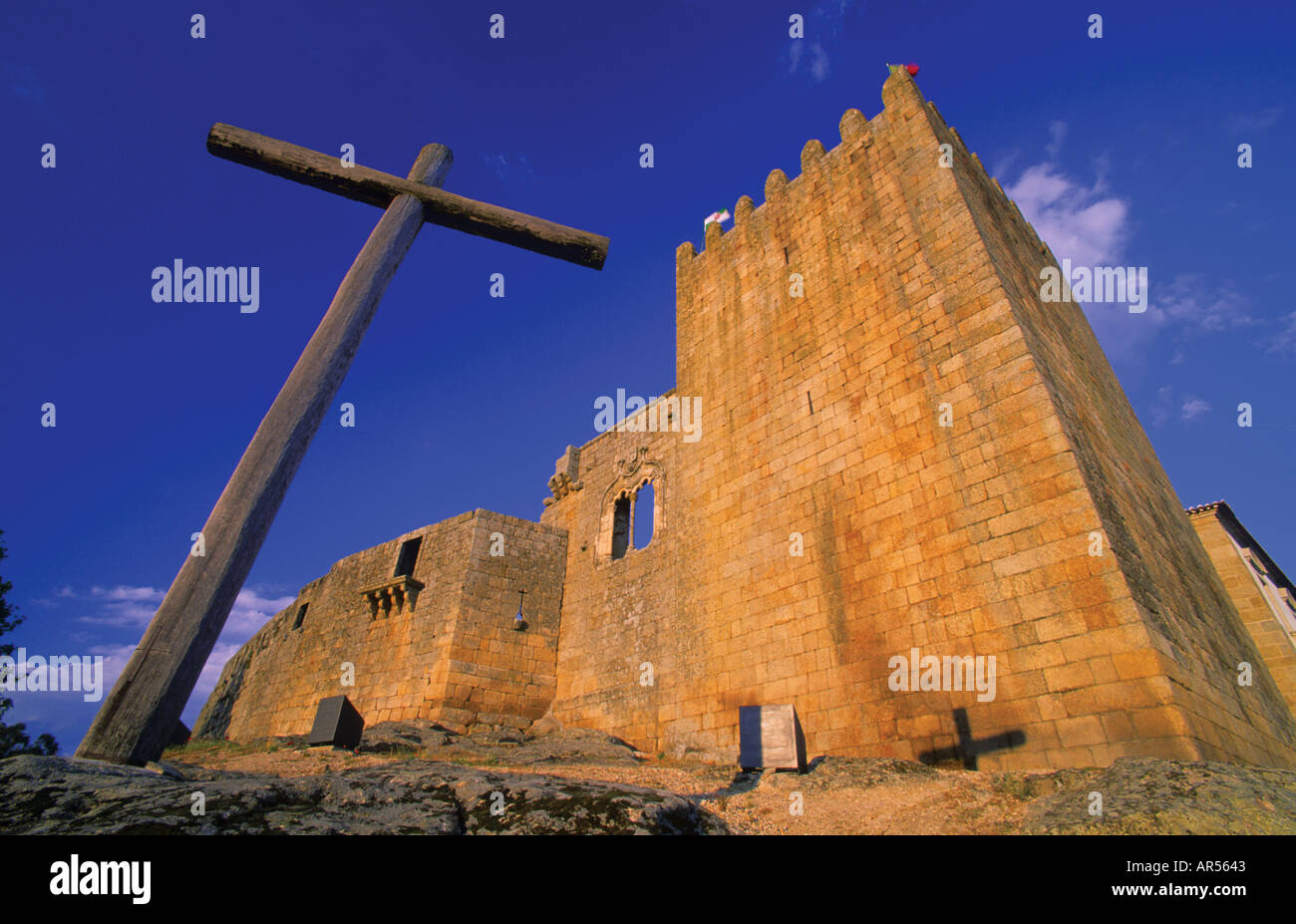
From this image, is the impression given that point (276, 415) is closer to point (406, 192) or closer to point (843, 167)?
point (406, 192)

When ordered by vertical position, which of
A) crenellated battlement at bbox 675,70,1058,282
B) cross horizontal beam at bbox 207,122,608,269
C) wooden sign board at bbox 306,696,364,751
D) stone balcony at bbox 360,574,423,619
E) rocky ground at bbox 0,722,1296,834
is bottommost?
wooden sign board at bbox 306,696,364,751

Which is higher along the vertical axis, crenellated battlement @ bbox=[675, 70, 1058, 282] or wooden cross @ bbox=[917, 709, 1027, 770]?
crenellated battlement @ bbox=[675, 70, 1058, 282]

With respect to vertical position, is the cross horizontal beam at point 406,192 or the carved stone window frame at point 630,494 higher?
the cross horizontal beam at point 406,192

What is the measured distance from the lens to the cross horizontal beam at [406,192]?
6061mm

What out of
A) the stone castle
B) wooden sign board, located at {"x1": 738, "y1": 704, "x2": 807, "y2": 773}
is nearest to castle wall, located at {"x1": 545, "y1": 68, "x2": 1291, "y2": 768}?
the stone castle

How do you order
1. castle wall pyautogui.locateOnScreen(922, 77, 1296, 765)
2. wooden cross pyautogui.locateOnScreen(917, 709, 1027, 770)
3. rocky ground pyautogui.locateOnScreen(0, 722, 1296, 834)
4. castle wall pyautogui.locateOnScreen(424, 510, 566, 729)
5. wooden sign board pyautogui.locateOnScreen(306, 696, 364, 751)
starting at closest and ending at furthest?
rocky ground pyautogui.locateOnScreen(0, 722, 1296, 834) → castle wall pyautogui.locateOnScreen(922, 77, 1296, 765) → wooden cross pyautogui.locateOnScreen(917, 709, 1027, 770) → wooden sign board pyautogui.locateOnScreen(306, 696, 364, 751) → castle wall pyautogui.locateOnScreen(424, 510, 566, 729)

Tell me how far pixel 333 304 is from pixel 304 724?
1375 cm

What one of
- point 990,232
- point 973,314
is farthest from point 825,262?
point 973,314

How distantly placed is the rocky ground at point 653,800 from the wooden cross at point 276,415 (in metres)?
0.41

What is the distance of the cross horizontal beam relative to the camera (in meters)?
6.06

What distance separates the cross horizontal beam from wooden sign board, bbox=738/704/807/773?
521 cm

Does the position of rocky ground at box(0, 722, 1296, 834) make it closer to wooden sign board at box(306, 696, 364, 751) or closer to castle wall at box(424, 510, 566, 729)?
wooden sign board at box(306, 696, 364, 751)

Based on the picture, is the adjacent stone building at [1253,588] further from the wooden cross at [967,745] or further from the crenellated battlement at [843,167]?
the wooden cross at [967,745]

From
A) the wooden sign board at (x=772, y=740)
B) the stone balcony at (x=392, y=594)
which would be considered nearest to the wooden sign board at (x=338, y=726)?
the stone balcony at (x=392, y=594)
